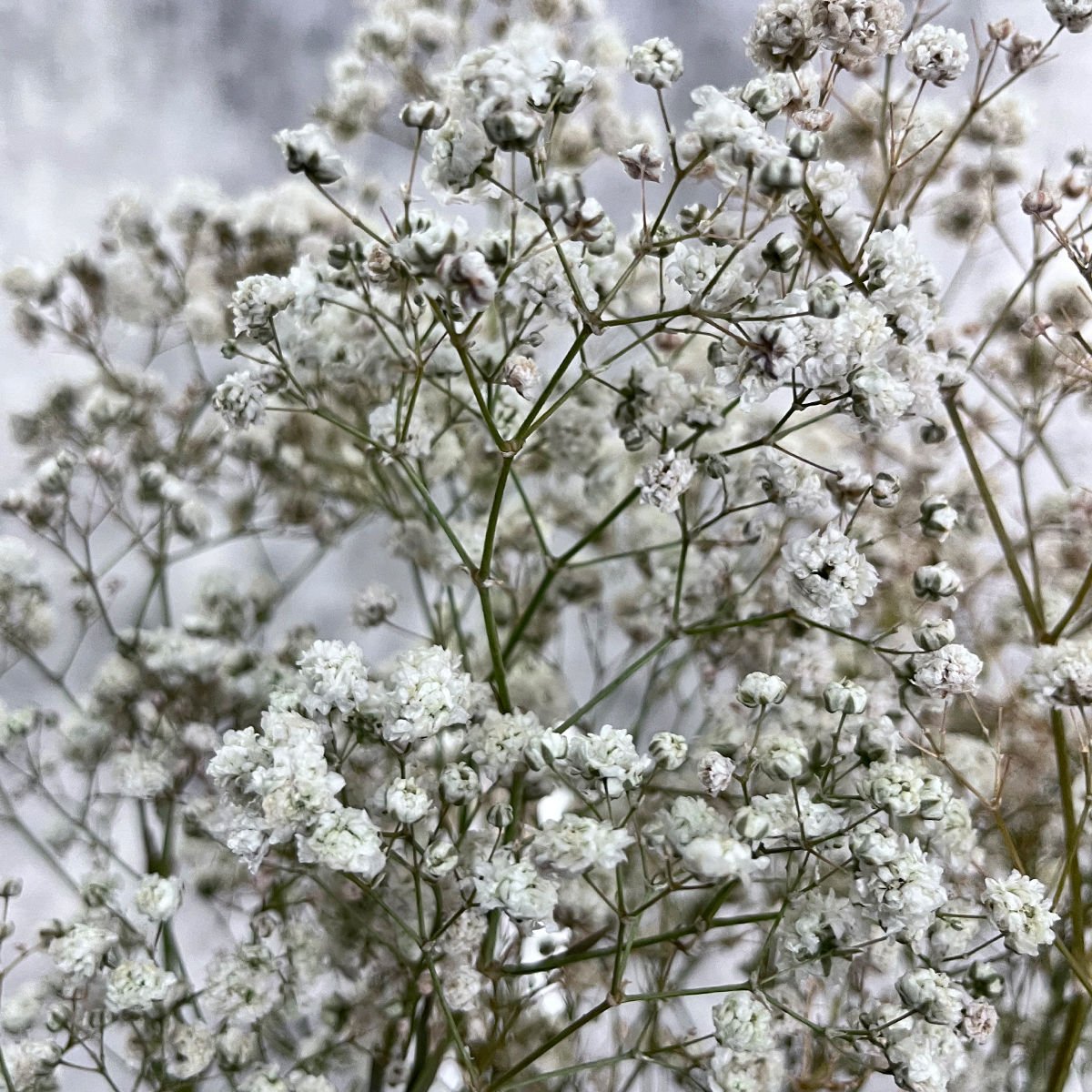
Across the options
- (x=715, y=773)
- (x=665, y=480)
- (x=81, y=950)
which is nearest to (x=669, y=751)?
(x=715, y=773)

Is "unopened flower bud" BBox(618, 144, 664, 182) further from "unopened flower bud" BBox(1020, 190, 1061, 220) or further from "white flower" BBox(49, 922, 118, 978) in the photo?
"white flower" BBox(49, 922, 118, 978)

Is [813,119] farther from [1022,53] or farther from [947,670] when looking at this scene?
[947,670]

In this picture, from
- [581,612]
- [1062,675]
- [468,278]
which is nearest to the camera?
[468,278]

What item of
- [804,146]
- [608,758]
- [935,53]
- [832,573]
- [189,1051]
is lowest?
[189,1051]

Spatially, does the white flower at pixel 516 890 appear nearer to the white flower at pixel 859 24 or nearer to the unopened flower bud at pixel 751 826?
the unopened flower bud at pixel 751 826

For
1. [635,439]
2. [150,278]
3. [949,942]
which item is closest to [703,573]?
[635,439]
